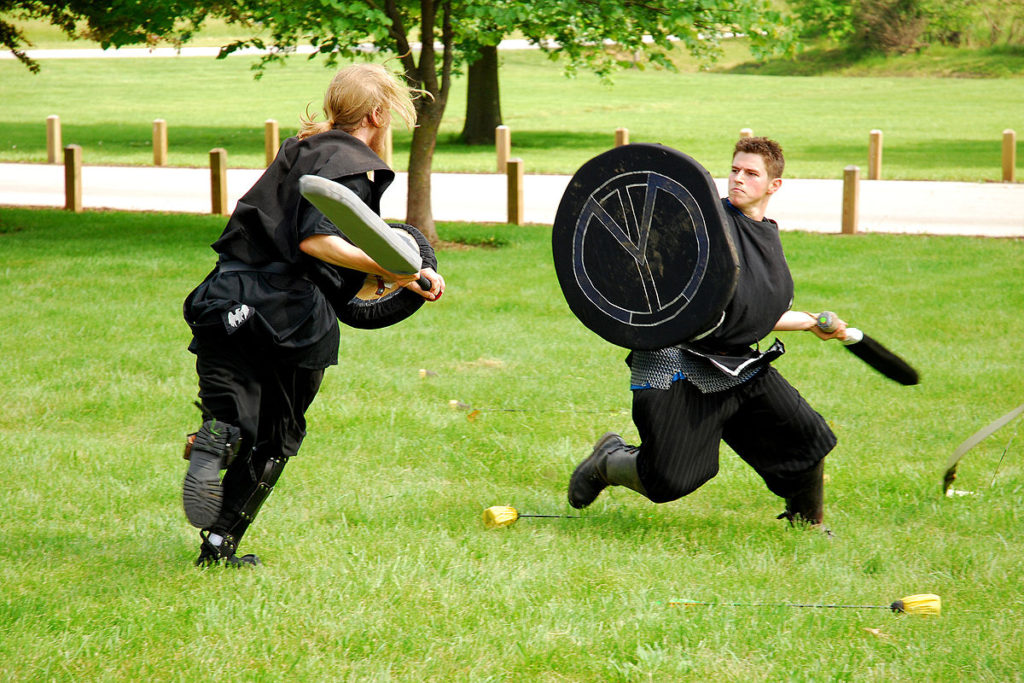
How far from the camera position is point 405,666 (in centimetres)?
341

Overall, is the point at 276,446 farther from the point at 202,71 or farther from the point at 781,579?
the point at 202,71

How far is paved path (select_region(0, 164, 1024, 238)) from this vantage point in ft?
49.4

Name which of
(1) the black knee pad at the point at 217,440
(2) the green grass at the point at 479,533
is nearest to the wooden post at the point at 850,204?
(2) the green grass at the point at 479,533

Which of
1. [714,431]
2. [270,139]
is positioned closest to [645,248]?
[714,431]

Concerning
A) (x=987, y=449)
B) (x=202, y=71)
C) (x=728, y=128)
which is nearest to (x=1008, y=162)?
(x=728, y=128)

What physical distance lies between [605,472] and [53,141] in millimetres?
21102

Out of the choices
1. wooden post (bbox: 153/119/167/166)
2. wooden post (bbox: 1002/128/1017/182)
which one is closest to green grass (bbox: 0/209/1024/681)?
wooden post (bbox: 1002/128/1017/182)

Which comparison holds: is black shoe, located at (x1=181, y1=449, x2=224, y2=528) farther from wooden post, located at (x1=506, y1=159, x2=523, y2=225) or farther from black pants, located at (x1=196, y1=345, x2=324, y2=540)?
wooden post, located at (x1=506, y1=159, x2=523, y2=225)

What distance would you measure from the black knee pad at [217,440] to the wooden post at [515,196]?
10922 millimetres

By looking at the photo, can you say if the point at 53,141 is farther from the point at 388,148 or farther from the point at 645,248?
the point at 645,248

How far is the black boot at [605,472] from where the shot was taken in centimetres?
461

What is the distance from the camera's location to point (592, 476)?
4832mm

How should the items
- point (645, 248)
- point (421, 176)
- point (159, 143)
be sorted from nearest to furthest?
point (645, 248), point (421, 176), point (159, 143)

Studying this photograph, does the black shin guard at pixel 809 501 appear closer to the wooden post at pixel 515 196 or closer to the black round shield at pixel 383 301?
the black round shield at pixel 383 301
